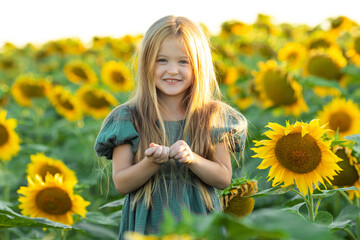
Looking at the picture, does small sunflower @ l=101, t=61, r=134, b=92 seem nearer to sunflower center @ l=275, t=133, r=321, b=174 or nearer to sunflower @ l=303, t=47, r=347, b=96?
sunflower @ l=303, t=47, r=347, b=96

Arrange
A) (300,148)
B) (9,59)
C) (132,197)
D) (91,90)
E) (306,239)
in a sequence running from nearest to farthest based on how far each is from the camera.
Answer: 1. (306,239)
2. (300,148)
3. (132,197)
4. (91,90)
5. (9,59)

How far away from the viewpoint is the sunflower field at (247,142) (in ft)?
5.43

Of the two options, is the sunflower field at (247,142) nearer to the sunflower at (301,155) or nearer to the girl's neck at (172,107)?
the sunflower at (301,155)

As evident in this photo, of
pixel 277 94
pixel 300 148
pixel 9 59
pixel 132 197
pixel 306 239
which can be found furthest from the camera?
pixel 9 59

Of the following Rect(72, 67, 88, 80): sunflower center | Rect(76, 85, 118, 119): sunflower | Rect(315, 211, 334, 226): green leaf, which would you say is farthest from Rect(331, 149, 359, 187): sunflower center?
Rect(72, 67, 88, 80): sunflower center

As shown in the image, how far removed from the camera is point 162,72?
1773 mm

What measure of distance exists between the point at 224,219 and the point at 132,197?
1.04 metres

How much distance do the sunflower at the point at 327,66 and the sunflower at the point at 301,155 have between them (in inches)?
83.0

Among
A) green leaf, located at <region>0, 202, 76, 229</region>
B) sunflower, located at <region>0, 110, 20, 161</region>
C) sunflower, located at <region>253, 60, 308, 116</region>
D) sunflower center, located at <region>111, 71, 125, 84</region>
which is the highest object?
sunflower center, located at <region>111, 71, 125, 84</region>

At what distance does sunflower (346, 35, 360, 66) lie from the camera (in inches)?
158

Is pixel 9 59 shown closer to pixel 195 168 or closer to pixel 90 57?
pixel 90 57

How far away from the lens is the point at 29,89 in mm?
4453

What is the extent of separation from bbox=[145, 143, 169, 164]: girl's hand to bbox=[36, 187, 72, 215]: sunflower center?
0.80m

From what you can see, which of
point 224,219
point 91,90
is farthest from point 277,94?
point 224,219
